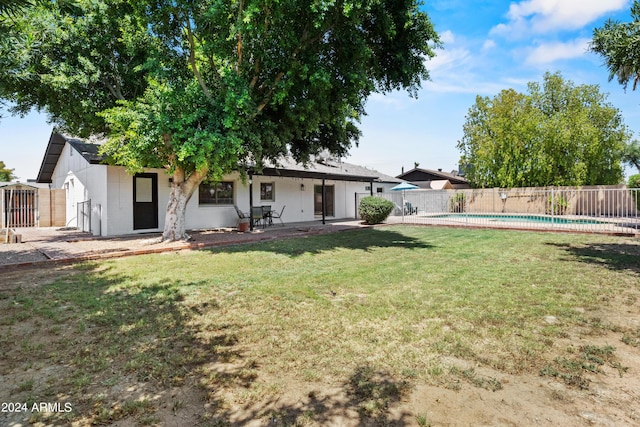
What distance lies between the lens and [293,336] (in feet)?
11.3

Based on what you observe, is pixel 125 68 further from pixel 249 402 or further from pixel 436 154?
pixel 436 154

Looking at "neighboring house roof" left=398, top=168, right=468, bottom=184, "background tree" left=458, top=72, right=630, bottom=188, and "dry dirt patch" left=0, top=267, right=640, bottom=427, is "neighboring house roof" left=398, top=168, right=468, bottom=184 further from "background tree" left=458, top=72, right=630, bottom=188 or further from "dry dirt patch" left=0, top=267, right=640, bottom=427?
"dry dirt patch" left=0, top=267, right=640, bottom=427

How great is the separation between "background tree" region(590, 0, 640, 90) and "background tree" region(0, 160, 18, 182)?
5087 centimetres

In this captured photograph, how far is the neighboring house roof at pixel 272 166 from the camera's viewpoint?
12506mm

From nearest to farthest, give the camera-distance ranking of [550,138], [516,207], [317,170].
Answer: [317,170]
[516,207]
[550,138]

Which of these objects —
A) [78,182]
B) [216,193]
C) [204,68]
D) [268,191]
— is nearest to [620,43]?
[204,68]

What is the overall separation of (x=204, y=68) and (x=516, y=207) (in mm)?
20994

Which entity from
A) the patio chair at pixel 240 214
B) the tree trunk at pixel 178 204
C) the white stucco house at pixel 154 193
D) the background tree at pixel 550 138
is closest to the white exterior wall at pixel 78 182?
the white stucco house at pixel 154 193

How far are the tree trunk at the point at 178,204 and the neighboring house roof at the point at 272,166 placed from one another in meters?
2.83

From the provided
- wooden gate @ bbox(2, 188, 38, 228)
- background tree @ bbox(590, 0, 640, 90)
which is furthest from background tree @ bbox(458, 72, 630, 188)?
wooden gate @ bbox(2, 188, 38, 228)

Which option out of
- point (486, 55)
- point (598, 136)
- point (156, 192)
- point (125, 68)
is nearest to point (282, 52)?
point (125, 68)

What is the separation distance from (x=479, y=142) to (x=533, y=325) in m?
26.7

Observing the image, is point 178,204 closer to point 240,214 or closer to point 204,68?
point 240,214

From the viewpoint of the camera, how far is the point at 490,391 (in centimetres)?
248
